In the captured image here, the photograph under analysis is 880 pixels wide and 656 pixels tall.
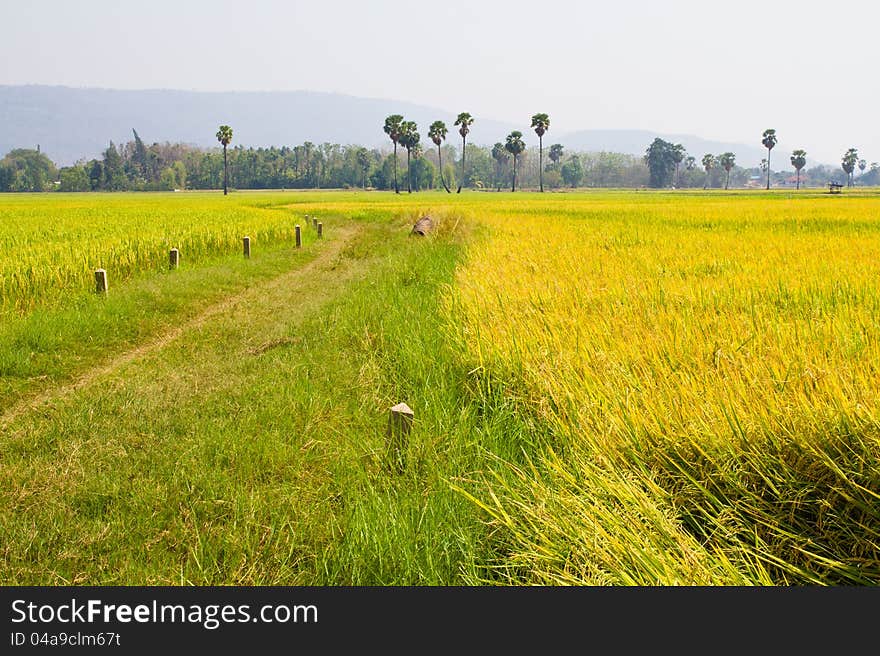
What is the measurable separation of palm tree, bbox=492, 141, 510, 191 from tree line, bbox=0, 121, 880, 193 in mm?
256

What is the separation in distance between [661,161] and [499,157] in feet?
130

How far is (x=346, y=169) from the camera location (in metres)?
141

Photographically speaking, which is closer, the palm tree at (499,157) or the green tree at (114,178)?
the green tree at (114,178)

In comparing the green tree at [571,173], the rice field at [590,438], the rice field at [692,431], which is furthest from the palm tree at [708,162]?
the rice field at [692,431]

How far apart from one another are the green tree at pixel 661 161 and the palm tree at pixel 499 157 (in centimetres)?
3542

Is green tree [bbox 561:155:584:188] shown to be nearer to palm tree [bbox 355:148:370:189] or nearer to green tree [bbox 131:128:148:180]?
palm tree [bbox 355:148:370:189]

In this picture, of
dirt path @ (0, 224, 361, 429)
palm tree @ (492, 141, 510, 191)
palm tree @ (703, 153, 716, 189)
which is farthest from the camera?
palm tree @ (703, 153, 716, 189)

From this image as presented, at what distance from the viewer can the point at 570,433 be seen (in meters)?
3.58

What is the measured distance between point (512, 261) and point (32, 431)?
6196mm

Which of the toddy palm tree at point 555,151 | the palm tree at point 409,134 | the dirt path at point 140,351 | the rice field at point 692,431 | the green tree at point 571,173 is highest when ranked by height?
the toddy palm tree at point 555,151

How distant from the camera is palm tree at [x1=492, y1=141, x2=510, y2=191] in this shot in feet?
542

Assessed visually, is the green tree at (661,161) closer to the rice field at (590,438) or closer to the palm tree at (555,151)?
the palm tree at (555,151)

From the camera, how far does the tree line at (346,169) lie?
124 metres

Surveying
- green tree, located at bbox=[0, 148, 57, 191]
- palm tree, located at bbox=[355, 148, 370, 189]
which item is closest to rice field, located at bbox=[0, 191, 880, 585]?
palm tree, located at bbox=[355, 148, 370, 189]
